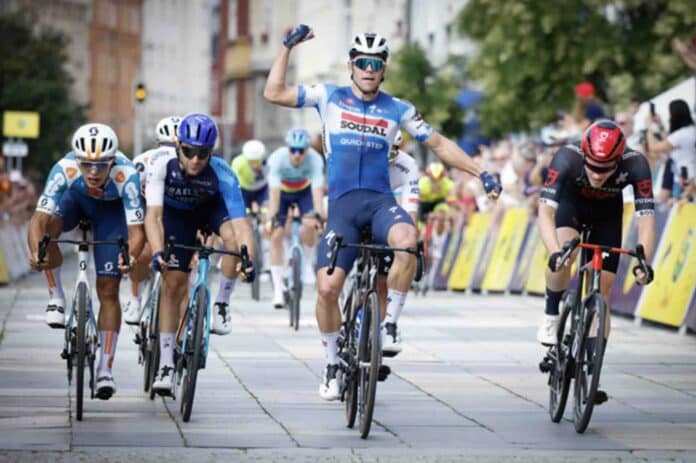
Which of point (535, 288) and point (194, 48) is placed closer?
point (535, 288)

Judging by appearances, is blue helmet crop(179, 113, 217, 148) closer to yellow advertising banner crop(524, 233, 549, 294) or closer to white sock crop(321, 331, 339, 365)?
white sock crop(321, 331, 339, 365)

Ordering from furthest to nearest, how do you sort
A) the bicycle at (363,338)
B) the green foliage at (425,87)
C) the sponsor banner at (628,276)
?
the green foliage at (425,87)
the sponsor banner at (628,276)
the bicycle at (363,338)

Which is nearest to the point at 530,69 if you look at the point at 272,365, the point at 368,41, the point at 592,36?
the point at 592,36

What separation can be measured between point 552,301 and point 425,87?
35501 mm

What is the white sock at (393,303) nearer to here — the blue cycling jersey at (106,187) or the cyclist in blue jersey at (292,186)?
the blue cycling jersey at (106,187)

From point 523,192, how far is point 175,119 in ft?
48.9

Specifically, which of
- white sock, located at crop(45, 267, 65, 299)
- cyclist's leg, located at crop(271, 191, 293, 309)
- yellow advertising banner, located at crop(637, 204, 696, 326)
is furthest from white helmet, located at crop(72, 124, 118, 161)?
cyclist's leg, located at crop(271, 191, 293, 309)

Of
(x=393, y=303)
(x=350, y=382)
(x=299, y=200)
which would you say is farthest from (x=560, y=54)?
(x=350, y=382)

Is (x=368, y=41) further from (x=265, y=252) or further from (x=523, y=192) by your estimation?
(x=523, y=192)

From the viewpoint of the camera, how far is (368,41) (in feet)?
43.0

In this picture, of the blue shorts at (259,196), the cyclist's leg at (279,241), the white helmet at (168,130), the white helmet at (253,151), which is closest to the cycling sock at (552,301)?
the white helmet at (168,130)

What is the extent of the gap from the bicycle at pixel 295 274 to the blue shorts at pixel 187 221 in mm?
7704

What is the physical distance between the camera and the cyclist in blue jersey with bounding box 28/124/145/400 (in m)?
13.2

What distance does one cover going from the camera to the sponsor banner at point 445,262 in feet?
108
